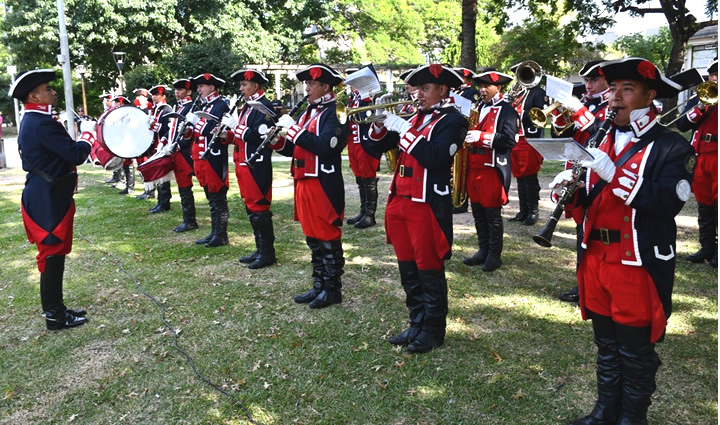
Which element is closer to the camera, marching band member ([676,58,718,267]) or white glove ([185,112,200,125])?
marching band member ([676,58,718,267])

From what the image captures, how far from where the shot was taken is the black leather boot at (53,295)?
18.0ft

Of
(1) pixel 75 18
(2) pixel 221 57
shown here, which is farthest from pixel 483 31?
(1) pixel 75 18

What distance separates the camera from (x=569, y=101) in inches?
192

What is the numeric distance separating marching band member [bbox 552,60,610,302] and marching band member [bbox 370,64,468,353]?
1.08m

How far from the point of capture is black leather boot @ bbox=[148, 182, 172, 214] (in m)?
10.9

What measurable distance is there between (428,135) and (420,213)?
2.03 feet

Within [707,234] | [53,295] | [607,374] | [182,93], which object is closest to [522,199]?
[707,234]

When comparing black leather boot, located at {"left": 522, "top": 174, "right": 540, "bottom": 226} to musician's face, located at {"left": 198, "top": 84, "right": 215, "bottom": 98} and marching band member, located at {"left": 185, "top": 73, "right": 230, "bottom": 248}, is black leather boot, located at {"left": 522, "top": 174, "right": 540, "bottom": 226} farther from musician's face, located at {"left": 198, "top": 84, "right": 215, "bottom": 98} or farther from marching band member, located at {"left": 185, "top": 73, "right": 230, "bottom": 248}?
musician's face, located at {"left": 198, "top": 84, "right": 215, "bottom": 98}

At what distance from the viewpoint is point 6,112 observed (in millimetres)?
42000

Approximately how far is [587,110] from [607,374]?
233cm

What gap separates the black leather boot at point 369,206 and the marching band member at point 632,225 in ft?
19.4

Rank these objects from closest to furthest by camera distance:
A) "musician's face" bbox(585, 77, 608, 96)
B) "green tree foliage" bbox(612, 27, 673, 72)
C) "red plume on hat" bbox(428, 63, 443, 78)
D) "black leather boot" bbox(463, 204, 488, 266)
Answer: "red plume on hat" bbox(428, 63, 443, 78)
"musician's face" bbox(585, 77, 608, 96)
"black leather boot" bbox(463, 204, 488, 266)
"green tree foliage" bbox(612, 27, 673, 72)

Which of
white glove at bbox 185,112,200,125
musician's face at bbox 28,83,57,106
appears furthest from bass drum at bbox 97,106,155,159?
musician's face at bbox 28,83,57,106

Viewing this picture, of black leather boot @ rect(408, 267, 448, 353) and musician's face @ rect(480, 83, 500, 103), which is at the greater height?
musician's face @ rect(480, 83, 500, 103)
